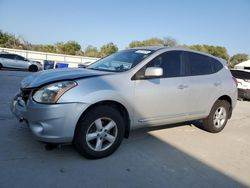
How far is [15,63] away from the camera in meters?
22.6

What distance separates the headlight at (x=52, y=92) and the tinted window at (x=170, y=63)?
56.5 inches

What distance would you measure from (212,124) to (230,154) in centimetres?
114

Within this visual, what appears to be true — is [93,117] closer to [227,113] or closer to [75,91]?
[75,91]

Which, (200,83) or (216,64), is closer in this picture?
(200,83)

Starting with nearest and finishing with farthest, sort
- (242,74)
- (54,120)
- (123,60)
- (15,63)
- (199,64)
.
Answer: (54,120) < (123,60) < (199,64) < (242,74) < (15,63)

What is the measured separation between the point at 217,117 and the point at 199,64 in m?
1.29

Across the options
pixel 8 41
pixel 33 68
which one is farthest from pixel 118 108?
pixel 8 41

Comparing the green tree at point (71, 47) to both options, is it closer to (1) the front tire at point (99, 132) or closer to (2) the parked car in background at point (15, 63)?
(2) the parked car in background at point (15, 63)

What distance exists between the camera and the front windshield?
4.54 meters

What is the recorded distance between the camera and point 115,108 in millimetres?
4098

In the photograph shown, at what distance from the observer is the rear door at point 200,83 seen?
16.8 ft

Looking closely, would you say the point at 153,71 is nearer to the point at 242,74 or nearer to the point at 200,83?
the point at 200,83

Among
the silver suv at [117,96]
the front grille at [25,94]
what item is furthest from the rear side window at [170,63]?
the front grille at [25,94]

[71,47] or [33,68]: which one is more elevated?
[71,47]
